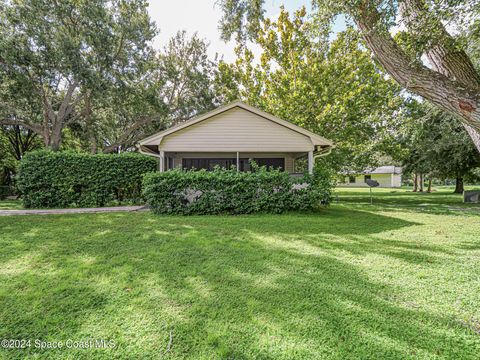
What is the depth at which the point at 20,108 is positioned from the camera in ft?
52.5

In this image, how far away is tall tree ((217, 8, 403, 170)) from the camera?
13867 millimetres

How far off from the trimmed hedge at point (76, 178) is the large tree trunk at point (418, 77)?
9.54 metres

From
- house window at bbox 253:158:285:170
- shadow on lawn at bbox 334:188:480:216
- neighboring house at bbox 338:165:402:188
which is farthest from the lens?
neighboring house at bbox 338:165:402:188

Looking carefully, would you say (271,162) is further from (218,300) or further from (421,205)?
(218,300)

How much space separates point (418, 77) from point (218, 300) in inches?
172

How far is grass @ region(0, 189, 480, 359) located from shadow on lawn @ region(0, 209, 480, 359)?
1 centimetres

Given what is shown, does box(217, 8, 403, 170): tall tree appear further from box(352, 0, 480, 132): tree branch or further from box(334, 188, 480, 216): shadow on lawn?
box(352, 0, 480, 132): tree branch

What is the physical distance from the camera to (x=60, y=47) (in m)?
13.0

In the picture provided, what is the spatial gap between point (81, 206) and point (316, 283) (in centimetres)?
1041

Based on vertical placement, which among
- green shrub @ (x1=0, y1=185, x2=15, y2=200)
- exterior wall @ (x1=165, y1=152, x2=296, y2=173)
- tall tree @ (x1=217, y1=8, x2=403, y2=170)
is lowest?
green shrub @ (x1=0, y1=185, x2=15, y2=200)

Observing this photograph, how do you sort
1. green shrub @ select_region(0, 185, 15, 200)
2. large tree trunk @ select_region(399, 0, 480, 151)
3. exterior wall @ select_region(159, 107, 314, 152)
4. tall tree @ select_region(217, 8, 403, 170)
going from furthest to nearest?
green shrub @ select_region(0, 185, 15, 200), tall tree @ select_region(217, 8, 403, 170), exterior wall @ select_region(159, 107, 314, 152), large tree trunk @ select_region(399, 0, 480, 151)

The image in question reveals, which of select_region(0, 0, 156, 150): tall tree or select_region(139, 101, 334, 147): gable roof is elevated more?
select_region(0, 0, 156, 150): tall tree

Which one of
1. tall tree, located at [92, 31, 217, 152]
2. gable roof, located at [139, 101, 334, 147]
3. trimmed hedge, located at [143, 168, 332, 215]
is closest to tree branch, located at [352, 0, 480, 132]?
trimmed hedge, located at [143, 168, 332, 215]

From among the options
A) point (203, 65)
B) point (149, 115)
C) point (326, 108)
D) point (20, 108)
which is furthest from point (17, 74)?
point (326, 108)
